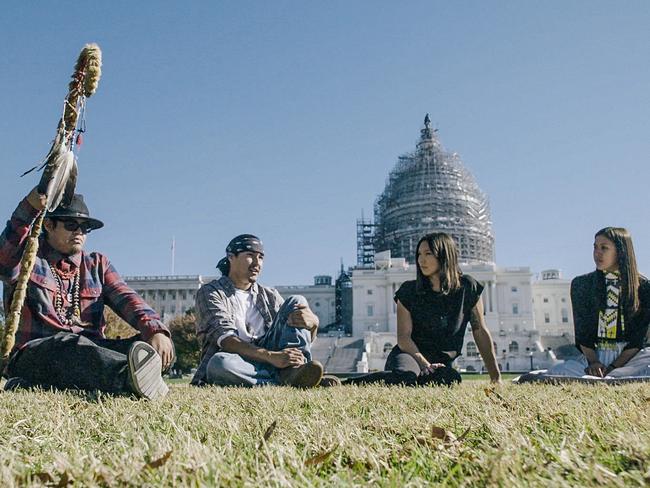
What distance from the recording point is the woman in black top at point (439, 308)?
518 centimetres

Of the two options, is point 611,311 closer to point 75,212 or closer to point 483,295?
point 75,212

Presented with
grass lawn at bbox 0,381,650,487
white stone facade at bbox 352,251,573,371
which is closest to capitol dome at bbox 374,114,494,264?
white stone facade at bbox 352,251,573,371

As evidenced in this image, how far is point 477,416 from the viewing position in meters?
2.09

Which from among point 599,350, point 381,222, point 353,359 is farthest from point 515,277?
point 599,350

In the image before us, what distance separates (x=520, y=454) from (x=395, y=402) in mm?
1472

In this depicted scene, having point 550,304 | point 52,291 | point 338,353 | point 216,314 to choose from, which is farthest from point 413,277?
point 52,291

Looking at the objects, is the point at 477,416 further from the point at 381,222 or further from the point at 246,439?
the point at 381,222

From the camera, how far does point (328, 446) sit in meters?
1.57

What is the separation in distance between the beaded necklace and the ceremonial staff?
0.94 metres

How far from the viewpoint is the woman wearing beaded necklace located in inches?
207

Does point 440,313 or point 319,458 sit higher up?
point 440,313

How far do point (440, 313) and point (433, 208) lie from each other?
216ft

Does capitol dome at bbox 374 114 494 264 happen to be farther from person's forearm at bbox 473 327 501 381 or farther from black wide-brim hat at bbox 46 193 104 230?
black wide-brim hat at bbox 46 193 104 230

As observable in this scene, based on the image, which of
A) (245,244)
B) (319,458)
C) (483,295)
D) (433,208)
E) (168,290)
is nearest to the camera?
(319,458)
